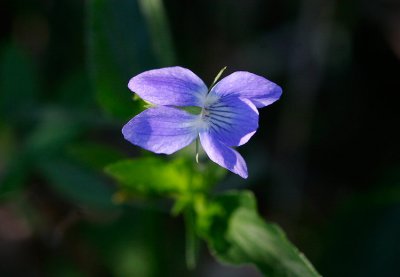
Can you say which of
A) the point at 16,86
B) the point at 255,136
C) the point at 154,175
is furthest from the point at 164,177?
the point at 16,86

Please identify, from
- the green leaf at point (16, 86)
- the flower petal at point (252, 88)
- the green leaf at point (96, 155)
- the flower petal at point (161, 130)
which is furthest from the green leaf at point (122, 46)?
the green leaf at point (16, 86)

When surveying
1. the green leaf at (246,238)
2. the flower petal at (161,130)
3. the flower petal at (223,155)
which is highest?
the flower petal at (161,130)

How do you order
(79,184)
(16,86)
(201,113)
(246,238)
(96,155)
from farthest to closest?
(16,86), (79,184), (96,155), (246,238), (201,113)

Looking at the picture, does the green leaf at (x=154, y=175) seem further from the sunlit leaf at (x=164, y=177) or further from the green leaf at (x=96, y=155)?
the green leaf at (x=96, y=155)

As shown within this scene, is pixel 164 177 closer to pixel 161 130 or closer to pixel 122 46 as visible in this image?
pixel 161 130

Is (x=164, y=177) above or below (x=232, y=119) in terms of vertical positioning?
below

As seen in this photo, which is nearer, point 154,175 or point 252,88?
point 252,88

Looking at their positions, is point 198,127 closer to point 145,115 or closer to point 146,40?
point 145,115

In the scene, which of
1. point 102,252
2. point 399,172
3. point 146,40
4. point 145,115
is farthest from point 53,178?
point 399,172
